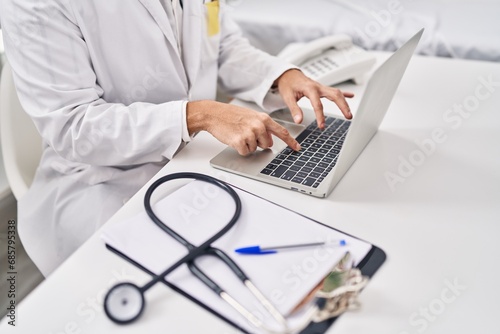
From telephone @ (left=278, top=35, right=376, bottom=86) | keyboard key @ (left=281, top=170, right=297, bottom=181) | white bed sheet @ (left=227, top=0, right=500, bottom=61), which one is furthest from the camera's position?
white bed sheet @ (left=227, top=0, right=500, bottom=61)

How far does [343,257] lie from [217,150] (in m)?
0.38

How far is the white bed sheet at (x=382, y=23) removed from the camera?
163 centimetres

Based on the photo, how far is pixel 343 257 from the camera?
26.2 inches

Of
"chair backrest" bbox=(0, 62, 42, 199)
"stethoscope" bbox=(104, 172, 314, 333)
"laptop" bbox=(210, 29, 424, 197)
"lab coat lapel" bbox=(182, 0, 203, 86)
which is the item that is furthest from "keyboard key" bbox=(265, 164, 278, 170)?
"chair backrest" bbox=(0, 62, 42, 199)

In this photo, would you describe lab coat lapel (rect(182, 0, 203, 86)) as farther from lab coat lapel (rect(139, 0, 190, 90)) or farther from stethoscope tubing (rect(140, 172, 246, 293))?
stethoscope tubing (rect(140, 172, 246, 293))

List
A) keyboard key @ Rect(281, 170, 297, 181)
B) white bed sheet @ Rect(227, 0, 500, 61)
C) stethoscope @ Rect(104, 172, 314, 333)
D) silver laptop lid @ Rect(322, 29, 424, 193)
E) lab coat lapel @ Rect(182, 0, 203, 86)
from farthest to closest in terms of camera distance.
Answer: white bed sheet @ Rect(227, 0, 500, 61), lab coat lapel @ Rect(182, 0, 203, 86), keyboard key @ Rect(281, 170, 297, 181), silver laptop lid @ Rect(322, 29, 424, 193), stethoscope @ Rect(104, 172, 314, 333)

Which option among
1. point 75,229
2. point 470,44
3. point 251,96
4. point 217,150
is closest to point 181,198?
point 217,150

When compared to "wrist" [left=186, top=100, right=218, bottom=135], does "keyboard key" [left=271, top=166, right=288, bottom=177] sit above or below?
above

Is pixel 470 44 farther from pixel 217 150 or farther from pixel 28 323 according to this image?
pixel 28 323

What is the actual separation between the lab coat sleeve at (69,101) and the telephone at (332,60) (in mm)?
491

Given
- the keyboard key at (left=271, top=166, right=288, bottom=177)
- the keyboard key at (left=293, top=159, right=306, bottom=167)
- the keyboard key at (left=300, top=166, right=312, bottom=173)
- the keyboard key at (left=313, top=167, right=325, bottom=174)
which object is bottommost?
the keyboard key at (left=271, top=166, right=288, bottom=177)

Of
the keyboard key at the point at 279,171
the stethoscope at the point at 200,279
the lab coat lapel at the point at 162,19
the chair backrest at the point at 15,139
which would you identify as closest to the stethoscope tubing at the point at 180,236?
the stethoscope at the point at 200,279

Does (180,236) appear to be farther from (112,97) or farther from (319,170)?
(112,97)

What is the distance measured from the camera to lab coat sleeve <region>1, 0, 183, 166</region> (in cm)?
87
